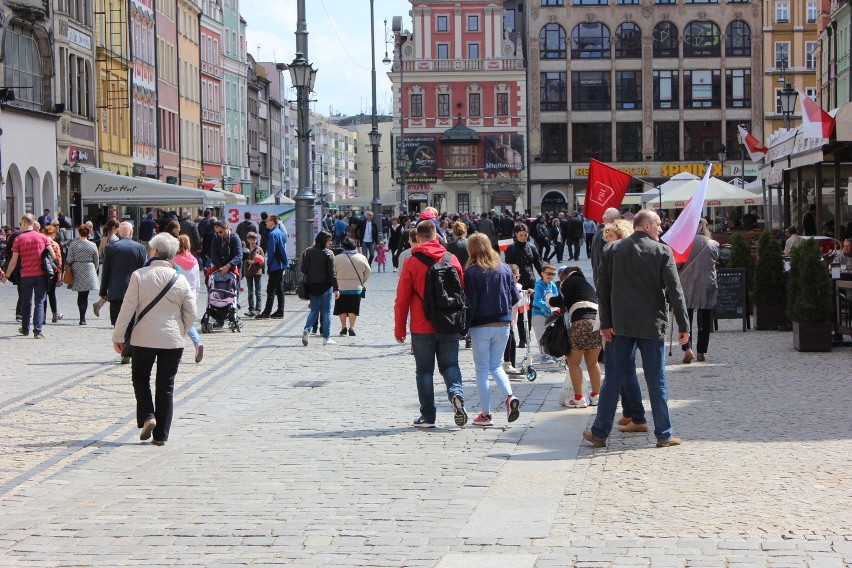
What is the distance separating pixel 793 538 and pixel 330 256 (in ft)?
44.0

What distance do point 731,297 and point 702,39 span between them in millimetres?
76694

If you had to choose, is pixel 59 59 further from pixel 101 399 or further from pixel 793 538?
pixel 793 538

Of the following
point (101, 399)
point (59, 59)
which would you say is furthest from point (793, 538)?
point (59, 59)

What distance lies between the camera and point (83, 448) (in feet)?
35.3

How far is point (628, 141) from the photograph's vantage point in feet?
309

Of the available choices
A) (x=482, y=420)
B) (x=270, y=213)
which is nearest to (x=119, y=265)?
(x=482, y=420)

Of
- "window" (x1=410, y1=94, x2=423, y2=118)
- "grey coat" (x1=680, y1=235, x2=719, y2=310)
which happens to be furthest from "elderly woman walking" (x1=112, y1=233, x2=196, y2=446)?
"window" (x1=410, y1=94, x2=423, y2=118)

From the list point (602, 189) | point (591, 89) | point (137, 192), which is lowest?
point (602, 189)

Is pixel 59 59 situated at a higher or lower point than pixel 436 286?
higher

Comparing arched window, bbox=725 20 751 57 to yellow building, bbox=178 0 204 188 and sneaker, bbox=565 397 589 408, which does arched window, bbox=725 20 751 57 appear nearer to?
yellow building, bbox=178 0 204 188

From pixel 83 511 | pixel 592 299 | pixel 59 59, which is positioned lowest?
pixel 83 511

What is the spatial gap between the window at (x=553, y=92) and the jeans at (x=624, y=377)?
84939mm

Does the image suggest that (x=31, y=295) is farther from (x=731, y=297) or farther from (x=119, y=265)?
(x=731, y=297)

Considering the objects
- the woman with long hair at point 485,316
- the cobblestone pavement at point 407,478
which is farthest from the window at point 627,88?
the woman with long hair at point 485,316
